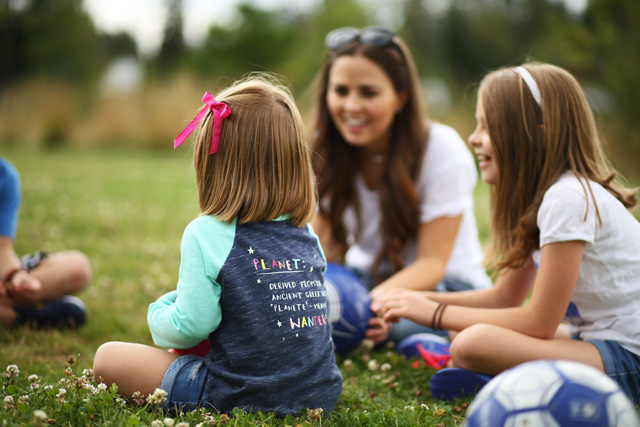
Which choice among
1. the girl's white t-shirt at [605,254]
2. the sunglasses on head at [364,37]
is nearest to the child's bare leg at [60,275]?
the sunglasses on head at [364,37]

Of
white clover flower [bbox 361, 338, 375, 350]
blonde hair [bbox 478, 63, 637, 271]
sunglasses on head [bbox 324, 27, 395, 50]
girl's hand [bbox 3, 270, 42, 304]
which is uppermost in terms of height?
sunglasses on head [bbox 324, 27, 395, 50]

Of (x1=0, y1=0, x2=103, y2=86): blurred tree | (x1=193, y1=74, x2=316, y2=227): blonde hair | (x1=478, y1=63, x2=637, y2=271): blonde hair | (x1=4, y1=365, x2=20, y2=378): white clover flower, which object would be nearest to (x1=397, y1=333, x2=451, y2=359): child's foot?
(x1=478, y1=63, x2=637, y2=271): blonde hair

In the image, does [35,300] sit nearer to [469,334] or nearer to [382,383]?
[382,383]

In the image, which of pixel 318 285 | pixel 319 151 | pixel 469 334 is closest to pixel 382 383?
pixel 469 334

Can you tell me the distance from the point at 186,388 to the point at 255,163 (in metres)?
0.95

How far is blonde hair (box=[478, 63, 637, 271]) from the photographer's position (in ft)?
9.58

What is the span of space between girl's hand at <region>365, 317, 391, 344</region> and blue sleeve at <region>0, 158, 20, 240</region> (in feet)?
7.53

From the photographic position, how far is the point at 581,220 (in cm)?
267

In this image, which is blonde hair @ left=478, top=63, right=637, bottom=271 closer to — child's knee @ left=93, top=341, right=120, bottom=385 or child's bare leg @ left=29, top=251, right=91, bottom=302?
child's knee @ left=93, top=341, right=120, bottom=385

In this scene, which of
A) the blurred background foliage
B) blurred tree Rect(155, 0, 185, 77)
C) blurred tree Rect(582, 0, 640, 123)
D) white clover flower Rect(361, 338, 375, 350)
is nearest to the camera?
white clover flower Rect(361, 338, 375, 350)

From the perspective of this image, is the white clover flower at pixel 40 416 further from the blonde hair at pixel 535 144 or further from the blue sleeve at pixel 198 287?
the blonde hair at pixel 535 144

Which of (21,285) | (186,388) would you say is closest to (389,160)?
(186,388)

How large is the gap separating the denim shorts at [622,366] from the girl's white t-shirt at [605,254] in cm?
4

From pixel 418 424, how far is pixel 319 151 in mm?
2373
